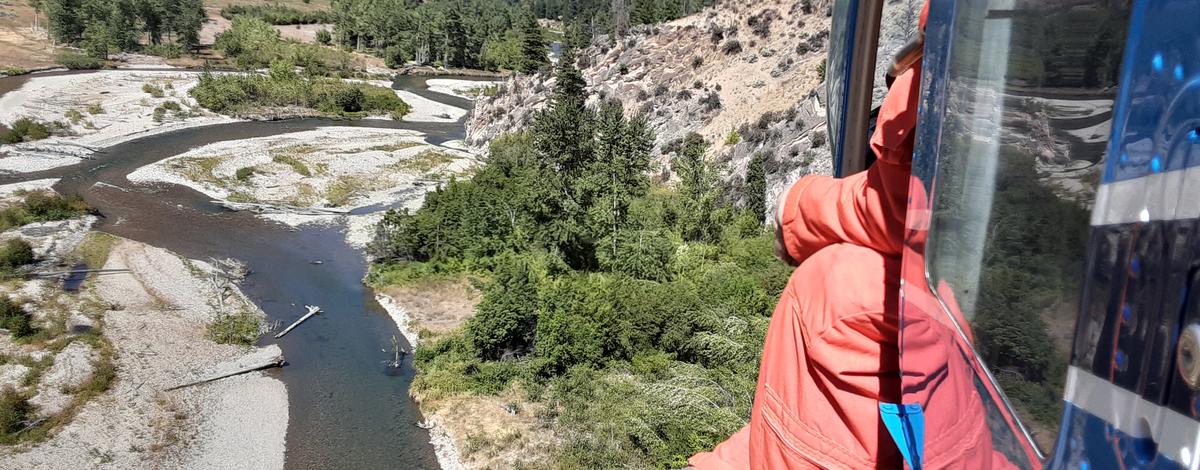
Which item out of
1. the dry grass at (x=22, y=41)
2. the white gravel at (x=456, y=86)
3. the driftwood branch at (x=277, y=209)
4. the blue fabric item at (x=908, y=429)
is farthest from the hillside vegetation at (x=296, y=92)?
the blue fabric item at (x=908, y=429)

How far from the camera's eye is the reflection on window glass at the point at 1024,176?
3.08ft

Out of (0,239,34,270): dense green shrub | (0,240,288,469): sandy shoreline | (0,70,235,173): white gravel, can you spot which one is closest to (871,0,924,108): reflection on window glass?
(0,240,288,469): sandy shoreline

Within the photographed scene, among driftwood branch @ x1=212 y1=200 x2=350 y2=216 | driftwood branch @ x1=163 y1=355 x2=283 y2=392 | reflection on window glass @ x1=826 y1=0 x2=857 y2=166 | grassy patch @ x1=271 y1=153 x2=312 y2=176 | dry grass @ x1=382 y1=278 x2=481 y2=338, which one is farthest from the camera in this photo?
grassy patch @ x1=271 y1=153 x2=312 y2=176

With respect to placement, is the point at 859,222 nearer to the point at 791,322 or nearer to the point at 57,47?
the point at 791,322

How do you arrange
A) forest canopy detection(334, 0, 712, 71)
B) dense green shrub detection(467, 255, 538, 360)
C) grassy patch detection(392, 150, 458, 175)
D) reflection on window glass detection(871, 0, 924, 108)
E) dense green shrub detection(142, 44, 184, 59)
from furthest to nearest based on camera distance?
1. forest canopy detection(334, 0, 712, 71)
2. dense green shrub detection(142, 44, 184, 59)
3. grassy patch detection(392, 150, 458, 175)
4. dense green shrub detection(467, 255, 538, 360)
5. reflection on window glass detection(871, 0, 924, 108)

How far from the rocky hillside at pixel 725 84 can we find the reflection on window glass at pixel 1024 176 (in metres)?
23.3

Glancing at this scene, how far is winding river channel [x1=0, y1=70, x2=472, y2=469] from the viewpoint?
14.9m

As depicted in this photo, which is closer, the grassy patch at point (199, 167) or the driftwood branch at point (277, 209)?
the driftwood branch at point (277, 209)

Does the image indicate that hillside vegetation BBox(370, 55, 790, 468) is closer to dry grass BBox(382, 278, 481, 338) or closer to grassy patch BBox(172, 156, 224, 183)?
dry grass BBox(382, 278, 481, 338)

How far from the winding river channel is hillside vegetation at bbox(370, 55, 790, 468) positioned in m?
1.15

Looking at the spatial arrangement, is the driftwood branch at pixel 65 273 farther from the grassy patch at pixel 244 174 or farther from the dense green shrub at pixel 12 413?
the grassy patch at pixel 244 174

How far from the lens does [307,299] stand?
2119cm

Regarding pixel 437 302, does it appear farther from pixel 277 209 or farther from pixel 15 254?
pixel 15 254

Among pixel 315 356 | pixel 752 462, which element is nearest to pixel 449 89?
pixel 315 356
